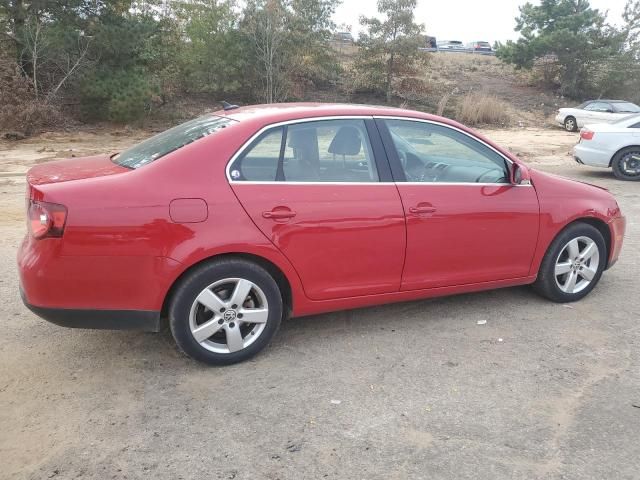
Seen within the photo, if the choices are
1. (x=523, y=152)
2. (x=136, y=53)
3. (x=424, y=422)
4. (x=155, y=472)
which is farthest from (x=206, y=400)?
(x=136, y=53)

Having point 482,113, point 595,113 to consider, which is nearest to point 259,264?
point 595,113

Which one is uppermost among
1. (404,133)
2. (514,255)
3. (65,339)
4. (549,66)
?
(549,66)

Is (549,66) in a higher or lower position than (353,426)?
higher

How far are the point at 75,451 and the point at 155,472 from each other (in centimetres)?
45

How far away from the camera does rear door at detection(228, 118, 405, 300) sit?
353 centimetres

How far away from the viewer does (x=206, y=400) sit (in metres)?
3.22

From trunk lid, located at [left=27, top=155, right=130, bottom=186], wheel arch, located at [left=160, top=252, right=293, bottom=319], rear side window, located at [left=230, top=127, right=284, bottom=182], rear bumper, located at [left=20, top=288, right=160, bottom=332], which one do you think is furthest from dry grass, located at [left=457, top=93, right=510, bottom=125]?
rear bumper, located at [left=20, top=288, right=160, bottom=332]

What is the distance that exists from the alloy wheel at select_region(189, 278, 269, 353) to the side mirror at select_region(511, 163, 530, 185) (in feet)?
6.93

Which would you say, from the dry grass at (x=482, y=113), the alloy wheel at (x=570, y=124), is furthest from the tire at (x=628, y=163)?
the dry grass at (x=482, y=113)

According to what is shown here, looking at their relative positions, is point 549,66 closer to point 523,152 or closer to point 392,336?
point 523,152

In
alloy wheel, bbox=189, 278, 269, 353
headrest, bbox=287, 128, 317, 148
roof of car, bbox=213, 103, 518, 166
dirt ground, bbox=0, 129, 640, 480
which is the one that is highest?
roof of car, bbox=213, 103, 518, 166

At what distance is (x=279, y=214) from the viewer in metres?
3.51

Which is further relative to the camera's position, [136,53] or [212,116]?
[136,53]

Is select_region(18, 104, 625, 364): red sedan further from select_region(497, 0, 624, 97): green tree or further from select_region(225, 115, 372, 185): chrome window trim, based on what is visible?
select_region(497, 0, 624, 97): green tree
